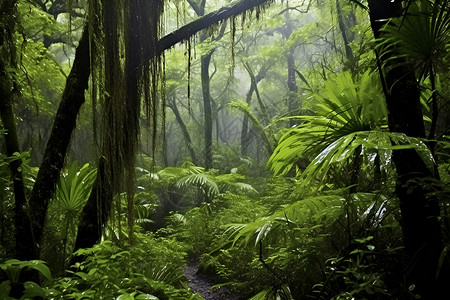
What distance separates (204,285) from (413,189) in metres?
3.96

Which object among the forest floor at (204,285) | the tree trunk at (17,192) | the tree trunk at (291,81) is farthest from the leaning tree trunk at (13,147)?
the tree trunk at (291,81)

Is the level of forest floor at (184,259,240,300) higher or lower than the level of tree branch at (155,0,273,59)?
lower

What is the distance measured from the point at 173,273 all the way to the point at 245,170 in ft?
28.4

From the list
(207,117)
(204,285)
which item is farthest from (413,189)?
(207,117)

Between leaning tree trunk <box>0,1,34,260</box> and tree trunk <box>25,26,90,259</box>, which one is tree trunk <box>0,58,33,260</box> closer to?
leaning tree trunk <box>0,1,34,260</box>

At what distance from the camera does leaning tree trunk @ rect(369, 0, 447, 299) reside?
1449 mm

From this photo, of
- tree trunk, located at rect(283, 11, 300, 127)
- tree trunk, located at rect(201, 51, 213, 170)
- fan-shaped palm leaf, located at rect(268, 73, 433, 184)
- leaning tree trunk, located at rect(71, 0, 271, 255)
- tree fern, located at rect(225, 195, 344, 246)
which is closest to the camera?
fan-shaped palm leaf, located at rect(268, 73, 433, 184)

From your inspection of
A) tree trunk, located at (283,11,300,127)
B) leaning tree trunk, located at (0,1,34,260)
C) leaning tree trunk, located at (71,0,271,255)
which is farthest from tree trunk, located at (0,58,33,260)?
tree trunk, located at (283,11,300,127)

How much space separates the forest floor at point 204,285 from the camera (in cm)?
407

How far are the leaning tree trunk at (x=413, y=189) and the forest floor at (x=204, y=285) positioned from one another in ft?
9.24

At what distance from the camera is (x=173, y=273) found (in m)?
3.46

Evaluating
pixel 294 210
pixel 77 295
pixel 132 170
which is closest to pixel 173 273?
pixel 132 170

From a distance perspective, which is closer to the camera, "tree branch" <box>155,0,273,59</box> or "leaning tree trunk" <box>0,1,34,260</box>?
"leaning tree trunk" <box>0,1,34,260</box>

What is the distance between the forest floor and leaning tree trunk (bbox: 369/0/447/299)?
2.82 m
